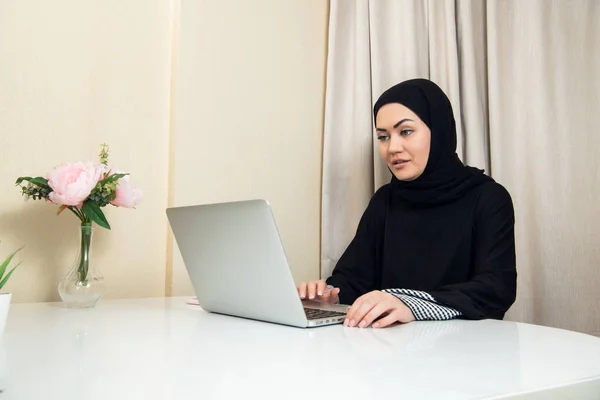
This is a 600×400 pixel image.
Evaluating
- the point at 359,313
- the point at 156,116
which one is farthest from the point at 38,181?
the point at 359,313

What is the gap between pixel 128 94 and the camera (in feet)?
→ 5.49

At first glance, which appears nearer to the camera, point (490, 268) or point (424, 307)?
point (424, 307)

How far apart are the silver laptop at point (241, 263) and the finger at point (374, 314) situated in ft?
0.20

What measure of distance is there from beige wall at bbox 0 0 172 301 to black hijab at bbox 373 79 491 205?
77 centimetres

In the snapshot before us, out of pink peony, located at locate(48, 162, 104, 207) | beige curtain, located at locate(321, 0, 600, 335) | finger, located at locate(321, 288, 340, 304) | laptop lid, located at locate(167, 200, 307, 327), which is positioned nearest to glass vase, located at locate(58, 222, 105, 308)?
pink peony, located at locate(48, 162, 104, 207)

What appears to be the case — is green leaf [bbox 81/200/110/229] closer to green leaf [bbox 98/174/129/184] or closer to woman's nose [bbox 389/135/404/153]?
green leaf [bbox 98/174/129/184]

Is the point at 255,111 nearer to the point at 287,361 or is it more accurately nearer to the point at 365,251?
the point at 365,251

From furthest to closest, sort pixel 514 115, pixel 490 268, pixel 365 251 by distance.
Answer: pixel 365 251 < pixel 514 115 < pixel 490 268

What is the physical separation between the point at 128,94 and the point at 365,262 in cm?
92

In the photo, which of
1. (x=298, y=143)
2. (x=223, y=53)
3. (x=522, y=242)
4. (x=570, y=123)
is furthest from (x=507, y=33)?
(x=223, y=53)

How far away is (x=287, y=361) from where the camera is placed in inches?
26.7

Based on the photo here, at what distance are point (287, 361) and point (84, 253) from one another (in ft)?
2.58

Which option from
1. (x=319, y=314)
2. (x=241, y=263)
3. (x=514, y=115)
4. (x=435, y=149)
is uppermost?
(x=514, y=115)

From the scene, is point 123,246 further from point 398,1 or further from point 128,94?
point 398,1
